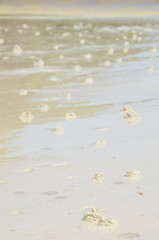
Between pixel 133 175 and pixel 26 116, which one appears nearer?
pixel 133 175

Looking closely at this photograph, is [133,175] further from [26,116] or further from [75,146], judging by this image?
[26,116]

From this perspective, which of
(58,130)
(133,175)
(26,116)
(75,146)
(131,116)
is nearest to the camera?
(133,175)

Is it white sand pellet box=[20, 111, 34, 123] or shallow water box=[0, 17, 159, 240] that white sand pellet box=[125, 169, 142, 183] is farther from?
white sand pellet box=[20, 111, 34, 123]

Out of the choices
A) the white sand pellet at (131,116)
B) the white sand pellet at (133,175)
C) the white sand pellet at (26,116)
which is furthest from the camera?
the white sand pellet at (26,116)

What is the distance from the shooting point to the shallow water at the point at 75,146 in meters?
4.43

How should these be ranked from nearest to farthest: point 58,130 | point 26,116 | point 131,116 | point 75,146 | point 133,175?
point 133,175 → point 75,146 → point 58,130 → point 131,116 → point 26,116

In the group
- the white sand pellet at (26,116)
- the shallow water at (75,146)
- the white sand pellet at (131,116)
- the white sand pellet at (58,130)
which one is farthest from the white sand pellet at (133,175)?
the white sand pellet at (26,116)

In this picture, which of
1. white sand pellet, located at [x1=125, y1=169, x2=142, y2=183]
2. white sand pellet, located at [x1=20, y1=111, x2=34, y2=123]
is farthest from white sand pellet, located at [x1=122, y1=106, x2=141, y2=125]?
white sand pellet, located at [x1=125, y1=169, x2=142, y2=183]

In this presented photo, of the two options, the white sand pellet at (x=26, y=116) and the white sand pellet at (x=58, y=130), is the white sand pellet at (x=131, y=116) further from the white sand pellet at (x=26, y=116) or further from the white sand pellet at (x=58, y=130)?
the white sand pellet at (x=26, y=116)

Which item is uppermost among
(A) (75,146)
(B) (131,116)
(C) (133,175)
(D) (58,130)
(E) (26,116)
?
(E) (26,116)

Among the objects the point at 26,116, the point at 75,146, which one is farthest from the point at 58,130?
the point at 26,116

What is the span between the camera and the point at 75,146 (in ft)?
21.3

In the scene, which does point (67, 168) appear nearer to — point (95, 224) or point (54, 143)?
point (54, 143)

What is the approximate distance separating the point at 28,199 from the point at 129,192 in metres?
0.76
